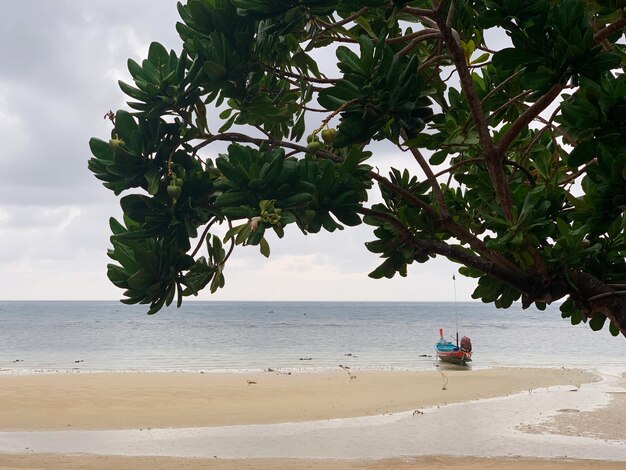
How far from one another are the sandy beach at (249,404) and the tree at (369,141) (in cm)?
860

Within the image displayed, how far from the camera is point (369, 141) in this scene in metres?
3.21

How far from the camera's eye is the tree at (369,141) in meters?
2.58

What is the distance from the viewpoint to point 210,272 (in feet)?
11.3

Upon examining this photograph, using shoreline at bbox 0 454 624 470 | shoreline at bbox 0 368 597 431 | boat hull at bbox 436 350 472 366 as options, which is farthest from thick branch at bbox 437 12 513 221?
boat hull at bbox 436 350 472 366

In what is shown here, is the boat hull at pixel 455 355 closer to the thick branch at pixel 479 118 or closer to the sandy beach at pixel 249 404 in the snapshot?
the sandy beach at pixel 249 404

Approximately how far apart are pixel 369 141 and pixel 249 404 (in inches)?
620

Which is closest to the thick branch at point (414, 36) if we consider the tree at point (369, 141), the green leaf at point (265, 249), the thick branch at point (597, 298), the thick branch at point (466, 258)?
the tree at point (369, 141)

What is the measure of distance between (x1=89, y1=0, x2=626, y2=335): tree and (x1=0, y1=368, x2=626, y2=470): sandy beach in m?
8.60

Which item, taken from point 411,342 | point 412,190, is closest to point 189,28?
point 412,190

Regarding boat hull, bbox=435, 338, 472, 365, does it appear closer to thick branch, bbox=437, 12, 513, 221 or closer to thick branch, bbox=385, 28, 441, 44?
thick branch, bbox=437, 12, 513, 221

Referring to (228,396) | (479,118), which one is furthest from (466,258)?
(228,396)

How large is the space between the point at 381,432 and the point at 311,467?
3551 mm

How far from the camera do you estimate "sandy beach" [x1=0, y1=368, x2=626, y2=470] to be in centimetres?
1156

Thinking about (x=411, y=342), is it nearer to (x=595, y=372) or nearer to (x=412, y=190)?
(x=595, y=372)
